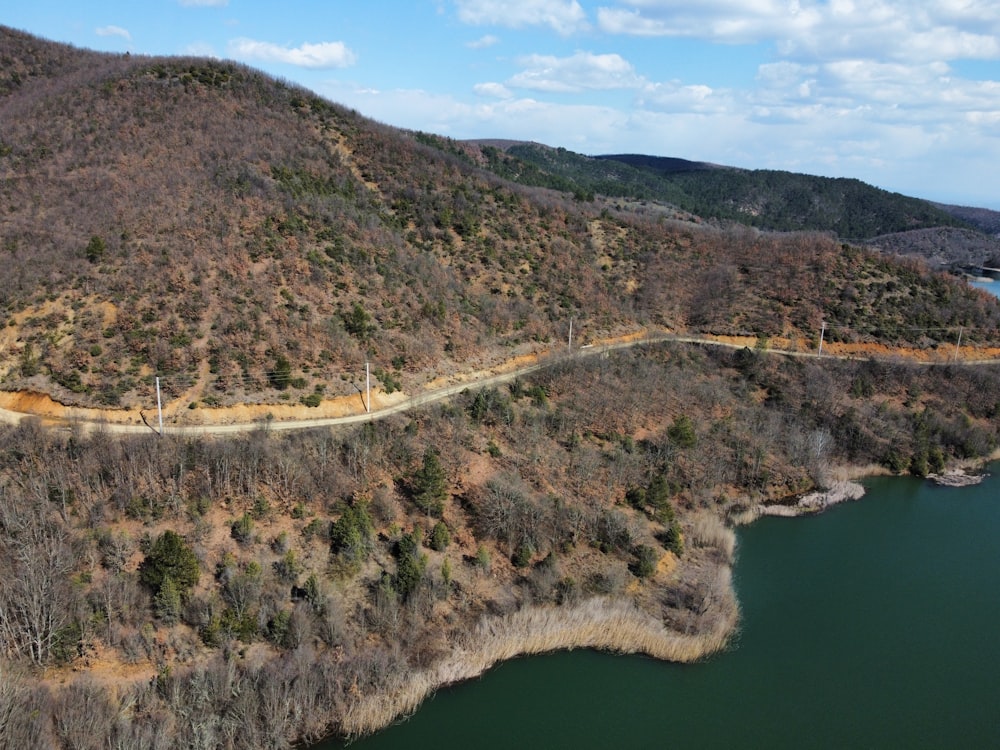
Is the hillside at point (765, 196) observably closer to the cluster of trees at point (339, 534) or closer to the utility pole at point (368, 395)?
the cluster of trees at point (339, 534)

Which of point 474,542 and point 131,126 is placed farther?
point 131,126

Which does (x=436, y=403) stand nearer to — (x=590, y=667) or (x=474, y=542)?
(x=474, y=542)

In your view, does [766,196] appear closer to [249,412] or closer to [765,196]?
[765,196]

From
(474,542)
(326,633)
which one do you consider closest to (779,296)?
(474,542)

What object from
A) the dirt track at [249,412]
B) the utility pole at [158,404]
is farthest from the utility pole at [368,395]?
the utility pole at [158,404]

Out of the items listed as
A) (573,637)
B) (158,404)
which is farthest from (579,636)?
(158,404)

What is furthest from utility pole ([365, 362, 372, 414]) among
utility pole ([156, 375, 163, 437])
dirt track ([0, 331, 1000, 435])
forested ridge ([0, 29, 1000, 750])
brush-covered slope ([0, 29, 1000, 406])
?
utility pole ([156, 375, 163, 437])
